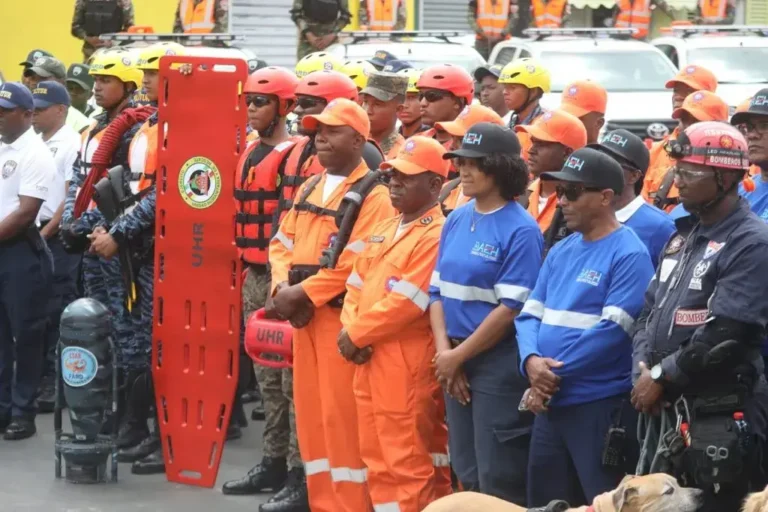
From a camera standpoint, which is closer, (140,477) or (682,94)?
(140,477)

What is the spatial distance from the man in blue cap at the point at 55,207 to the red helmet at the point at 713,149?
620 cm

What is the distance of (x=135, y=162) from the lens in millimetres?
9797

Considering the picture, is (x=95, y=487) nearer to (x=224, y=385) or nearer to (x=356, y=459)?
(x=224, y=385)

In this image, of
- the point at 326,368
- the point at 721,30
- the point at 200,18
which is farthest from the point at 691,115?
the point at 200,18

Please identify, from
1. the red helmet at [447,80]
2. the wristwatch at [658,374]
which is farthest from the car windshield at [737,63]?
the wristwatch at [658,374]

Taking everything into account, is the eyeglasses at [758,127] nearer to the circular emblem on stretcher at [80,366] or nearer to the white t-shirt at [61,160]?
the circular emblem on stretcher at [80,366]

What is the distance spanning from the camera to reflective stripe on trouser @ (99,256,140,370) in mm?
9789

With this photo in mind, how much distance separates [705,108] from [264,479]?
347 cm

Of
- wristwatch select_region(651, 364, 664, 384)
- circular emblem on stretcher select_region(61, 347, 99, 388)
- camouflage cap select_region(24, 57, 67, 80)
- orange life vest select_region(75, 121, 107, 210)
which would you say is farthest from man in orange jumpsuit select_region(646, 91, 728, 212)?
camouflage cap select_region(24, 57, 67, 80)

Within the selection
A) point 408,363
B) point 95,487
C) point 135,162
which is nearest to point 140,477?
point 95,487

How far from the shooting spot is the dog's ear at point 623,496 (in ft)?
17.8

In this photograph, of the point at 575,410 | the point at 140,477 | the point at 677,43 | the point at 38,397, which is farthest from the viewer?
the point at 677,43

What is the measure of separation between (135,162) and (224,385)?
165cm

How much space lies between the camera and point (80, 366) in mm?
9273
